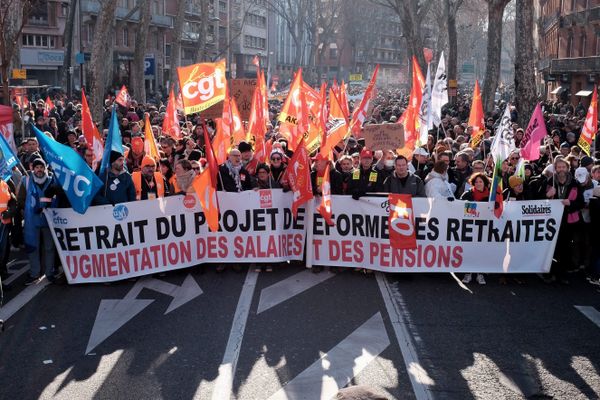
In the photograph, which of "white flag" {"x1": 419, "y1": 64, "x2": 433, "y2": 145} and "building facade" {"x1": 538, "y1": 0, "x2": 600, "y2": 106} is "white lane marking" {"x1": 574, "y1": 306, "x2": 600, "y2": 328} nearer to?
"white flag" {"x1": 419, "y1": 64, "x2": 433, "y2": 145}

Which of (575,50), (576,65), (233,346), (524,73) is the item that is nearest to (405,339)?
(233,346)

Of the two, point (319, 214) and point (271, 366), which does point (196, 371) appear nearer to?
point (271, 366)

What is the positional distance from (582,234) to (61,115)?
17.9m

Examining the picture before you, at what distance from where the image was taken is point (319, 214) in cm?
1033

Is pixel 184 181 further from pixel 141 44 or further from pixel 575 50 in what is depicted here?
pixel 575 50

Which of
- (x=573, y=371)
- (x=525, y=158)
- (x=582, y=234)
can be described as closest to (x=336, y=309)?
(x=573, y=371)

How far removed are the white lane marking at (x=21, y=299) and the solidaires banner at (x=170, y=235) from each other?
15.1 inches

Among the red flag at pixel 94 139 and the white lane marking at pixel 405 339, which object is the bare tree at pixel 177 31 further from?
the white lane marking at pixel 405 339

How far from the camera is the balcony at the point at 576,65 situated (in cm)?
4372

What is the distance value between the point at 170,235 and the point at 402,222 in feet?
9.32

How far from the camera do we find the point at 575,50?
5231 centimetres

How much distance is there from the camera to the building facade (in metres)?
45.3

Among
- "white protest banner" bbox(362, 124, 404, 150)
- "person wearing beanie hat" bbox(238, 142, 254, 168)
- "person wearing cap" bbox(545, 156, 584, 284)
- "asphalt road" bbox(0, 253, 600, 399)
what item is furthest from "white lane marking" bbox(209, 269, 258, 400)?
"person wearing cap" bbox(545, 156, 584, 284)

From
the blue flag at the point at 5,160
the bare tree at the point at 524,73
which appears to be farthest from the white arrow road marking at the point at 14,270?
the bare tree at the point at 524,73
